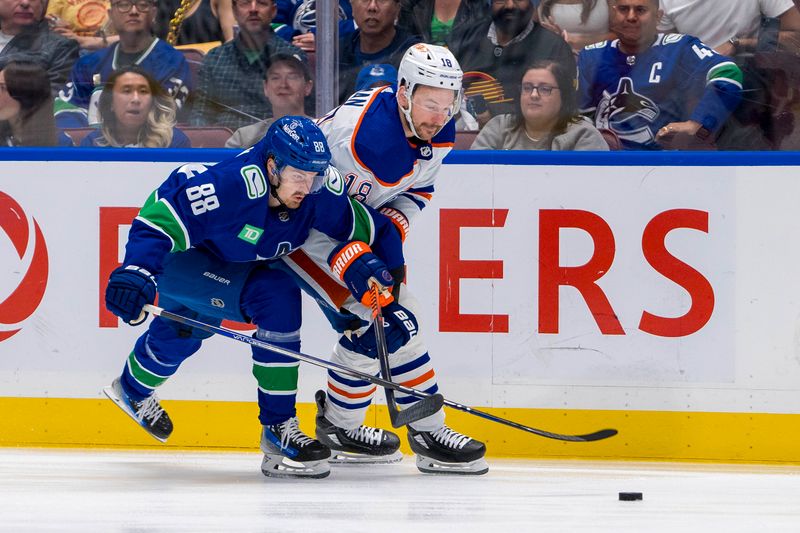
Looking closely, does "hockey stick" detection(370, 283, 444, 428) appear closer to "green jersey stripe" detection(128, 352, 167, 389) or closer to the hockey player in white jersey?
the hockey player in white jersey

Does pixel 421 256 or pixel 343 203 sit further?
pixel 421 256

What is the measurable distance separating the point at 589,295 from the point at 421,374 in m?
0.64

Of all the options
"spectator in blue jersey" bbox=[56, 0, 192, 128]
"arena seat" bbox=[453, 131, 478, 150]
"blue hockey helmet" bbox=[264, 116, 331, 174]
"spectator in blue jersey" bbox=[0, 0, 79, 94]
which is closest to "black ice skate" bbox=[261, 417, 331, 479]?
"blue hockey helmet" bbox=[264, 116, 331, 174]

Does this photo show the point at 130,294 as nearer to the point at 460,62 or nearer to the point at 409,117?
the point at 409,117

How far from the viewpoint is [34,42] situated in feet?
13.3

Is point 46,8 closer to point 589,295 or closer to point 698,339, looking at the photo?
point 589,295

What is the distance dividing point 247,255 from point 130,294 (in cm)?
38

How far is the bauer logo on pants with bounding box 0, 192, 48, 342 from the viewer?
396cm

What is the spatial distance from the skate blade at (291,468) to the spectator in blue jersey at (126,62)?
135 centimetres

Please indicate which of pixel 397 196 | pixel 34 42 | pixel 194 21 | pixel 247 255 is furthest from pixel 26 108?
pixel 397 196

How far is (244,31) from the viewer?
4016mm

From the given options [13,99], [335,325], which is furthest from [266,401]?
[13,99]

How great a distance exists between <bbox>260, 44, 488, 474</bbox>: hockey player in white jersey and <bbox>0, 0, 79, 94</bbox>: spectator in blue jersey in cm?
104

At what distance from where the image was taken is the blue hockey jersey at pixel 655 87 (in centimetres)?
377
